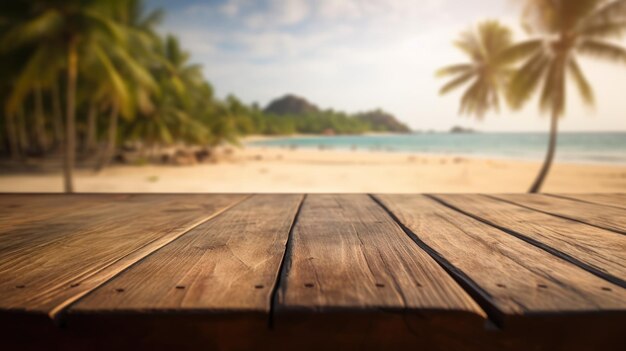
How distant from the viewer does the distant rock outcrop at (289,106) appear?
134m

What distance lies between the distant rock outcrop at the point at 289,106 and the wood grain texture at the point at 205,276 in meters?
134

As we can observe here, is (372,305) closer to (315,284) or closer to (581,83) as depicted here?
(315,284)

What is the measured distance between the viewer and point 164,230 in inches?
39.7

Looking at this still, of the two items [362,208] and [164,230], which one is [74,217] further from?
[362,208]

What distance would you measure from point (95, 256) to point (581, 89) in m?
12.0

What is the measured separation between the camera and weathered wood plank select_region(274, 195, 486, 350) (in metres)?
0.49

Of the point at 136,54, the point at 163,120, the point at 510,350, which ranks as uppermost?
the point at 136,54

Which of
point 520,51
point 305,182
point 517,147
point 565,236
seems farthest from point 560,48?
point 517,147

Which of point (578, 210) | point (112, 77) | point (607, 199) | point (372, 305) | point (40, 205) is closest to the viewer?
point (372, 305)

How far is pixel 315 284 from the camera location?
58 centimetres

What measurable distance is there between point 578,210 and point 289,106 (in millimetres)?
138301

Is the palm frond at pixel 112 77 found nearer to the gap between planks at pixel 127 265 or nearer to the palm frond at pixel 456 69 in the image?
the gap between planks at pixel 127 265

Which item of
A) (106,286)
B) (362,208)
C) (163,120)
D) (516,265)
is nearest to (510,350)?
(516,265)

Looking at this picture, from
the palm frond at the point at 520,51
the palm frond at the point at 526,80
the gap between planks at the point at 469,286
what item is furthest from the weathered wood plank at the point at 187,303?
the palm frond at the point at 526,80
